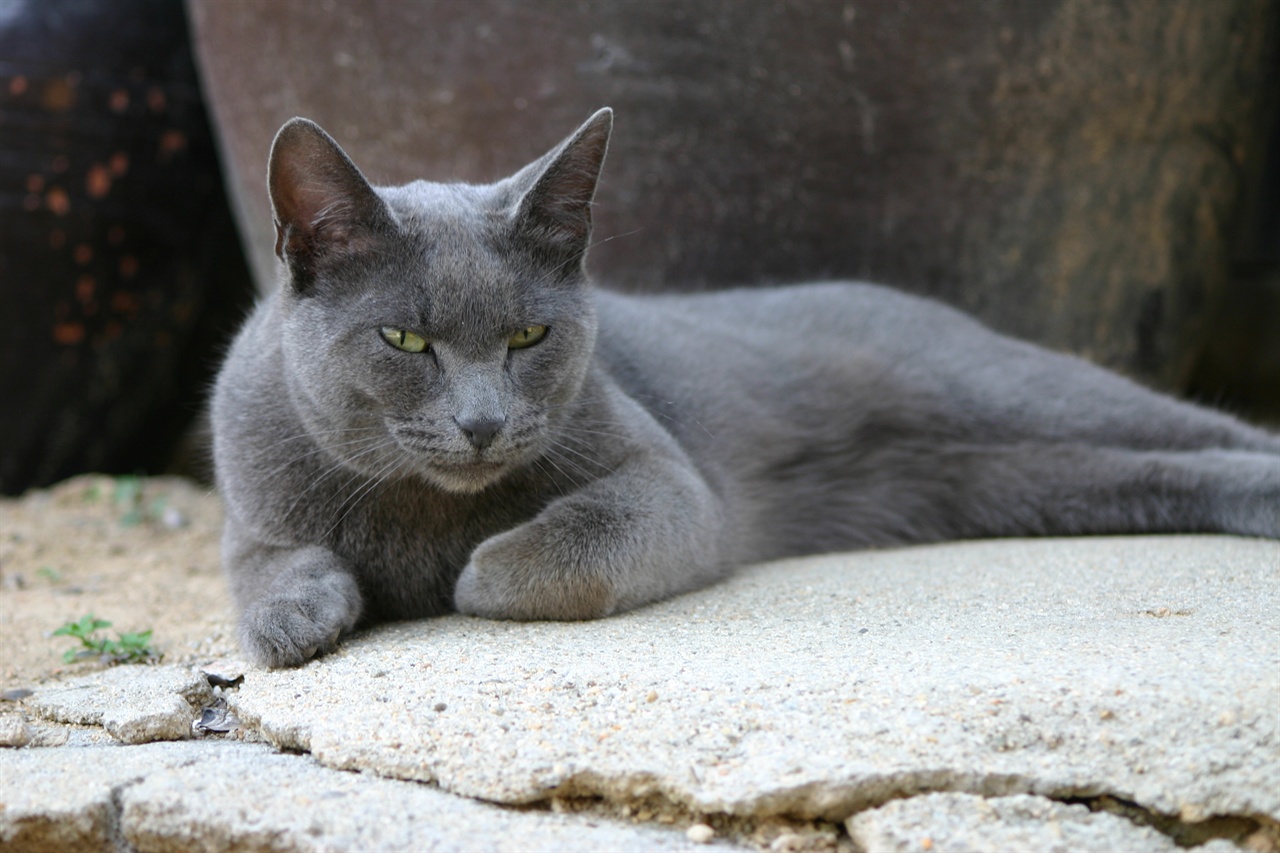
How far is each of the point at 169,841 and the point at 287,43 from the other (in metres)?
2.42

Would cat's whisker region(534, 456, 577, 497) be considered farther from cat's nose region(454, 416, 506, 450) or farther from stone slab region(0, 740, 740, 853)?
stone slab region(0, 740, 740, 853)

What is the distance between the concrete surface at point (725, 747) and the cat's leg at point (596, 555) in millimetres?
134

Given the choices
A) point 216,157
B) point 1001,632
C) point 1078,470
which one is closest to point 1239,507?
point 1078,470

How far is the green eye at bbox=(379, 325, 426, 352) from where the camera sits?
1.96 metres

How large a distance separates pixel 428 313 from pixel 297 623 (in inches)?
20.6

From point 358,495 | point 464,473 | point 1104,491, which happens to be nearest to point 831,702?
point 464,473

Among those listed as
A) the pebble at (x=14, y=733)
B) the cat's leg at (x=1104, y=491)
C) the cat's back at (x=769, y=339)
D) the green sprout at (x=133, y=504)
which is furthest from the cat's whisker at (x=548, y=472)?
the green sprout at (x=133, y=504)

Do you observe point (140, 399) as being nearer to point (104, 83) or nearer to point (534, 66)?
point (104, 83)

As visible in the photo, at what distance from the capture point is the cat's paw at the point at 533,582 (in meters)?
2.02

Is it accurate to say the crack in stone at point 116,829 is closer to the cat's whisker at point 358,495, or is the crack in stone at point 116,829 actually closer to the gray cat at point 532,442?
the gray cat at point 532,442

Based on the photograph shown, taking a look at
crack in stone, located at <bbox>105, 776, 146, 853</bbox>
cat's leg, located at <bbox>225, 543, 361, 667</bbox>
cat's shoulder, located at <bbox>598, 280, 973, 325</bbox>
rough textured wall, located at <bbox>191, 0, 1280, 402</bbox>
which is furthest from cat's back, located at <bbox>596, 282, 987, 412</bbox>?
crack in stone, located at <bbox>105, 776, 146, 853</bbox>

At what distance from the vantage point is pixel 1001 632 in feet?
5.99

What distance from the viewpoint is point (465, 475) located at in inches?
78.1

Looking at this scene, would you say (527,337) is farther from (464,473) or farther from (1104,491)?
(1104,491)
